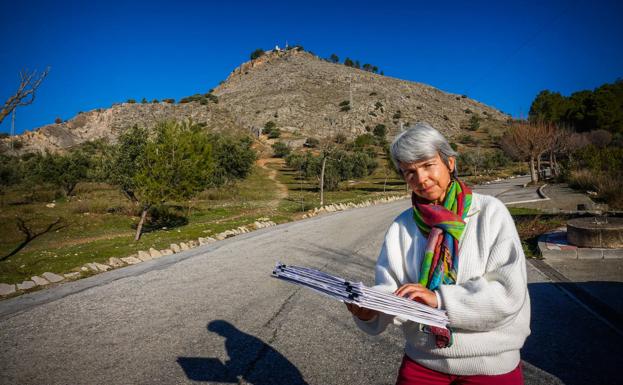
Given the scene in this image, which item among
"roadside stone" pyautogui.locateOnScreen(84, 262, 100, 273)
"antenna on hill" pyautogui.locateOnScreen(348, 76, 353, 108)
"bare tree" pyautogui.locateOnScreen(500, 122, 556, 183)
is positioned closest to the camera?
"roadside stone" pyautogui.locateOnScreen(84, 262, 100, 273)

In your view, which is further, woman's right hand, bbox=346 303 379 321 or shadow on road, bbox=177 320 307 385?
shadow on road, bbox=177 320 307 385

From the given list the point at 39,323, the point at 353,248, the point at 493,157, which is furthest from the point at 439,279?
the point at 493,157

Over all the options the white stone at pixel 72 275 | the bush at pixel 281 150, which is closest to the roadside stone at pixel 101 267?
the white stone at pixel 72 275

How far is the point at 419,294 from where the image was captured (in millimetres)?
1595

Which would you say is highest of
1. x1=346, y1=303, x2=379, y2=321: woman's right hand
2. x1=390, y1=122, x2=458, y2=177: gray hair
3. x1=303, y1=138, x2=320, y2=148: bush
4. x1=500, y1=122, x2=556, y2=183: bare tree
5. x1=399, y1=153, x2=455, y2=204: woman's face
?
x1=303, y1=138, x2=320, y2=148: bush

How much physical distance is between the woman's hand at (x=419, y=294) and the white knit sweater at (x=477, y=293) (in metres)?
0.04

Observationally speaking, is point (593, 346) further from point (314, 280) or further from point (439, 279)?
point (314, 280)

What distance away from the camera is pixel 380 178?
59125 mm

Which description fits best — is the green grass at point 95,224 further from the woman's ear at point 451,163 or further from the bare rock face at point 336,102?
the bare rock face at point 336,102

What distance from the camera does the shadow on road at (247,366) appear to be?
3.76 meters

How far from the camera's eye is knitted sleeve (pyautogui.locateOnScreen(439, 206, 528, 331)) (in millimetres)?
1562

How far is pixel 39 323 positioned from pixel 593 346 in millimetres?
8155

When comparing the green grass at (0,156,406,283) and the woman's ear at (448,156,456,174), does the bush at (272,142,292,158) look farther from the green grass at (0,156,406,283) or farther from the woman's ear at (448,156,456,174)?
the woman's ear at (448,156,456,174)

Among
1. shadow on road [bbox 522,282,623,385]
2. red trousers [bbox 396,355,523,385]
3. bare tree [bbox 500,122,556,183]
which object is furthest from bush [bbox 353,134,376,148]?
red trousers [bbox 396,355,523,385]
